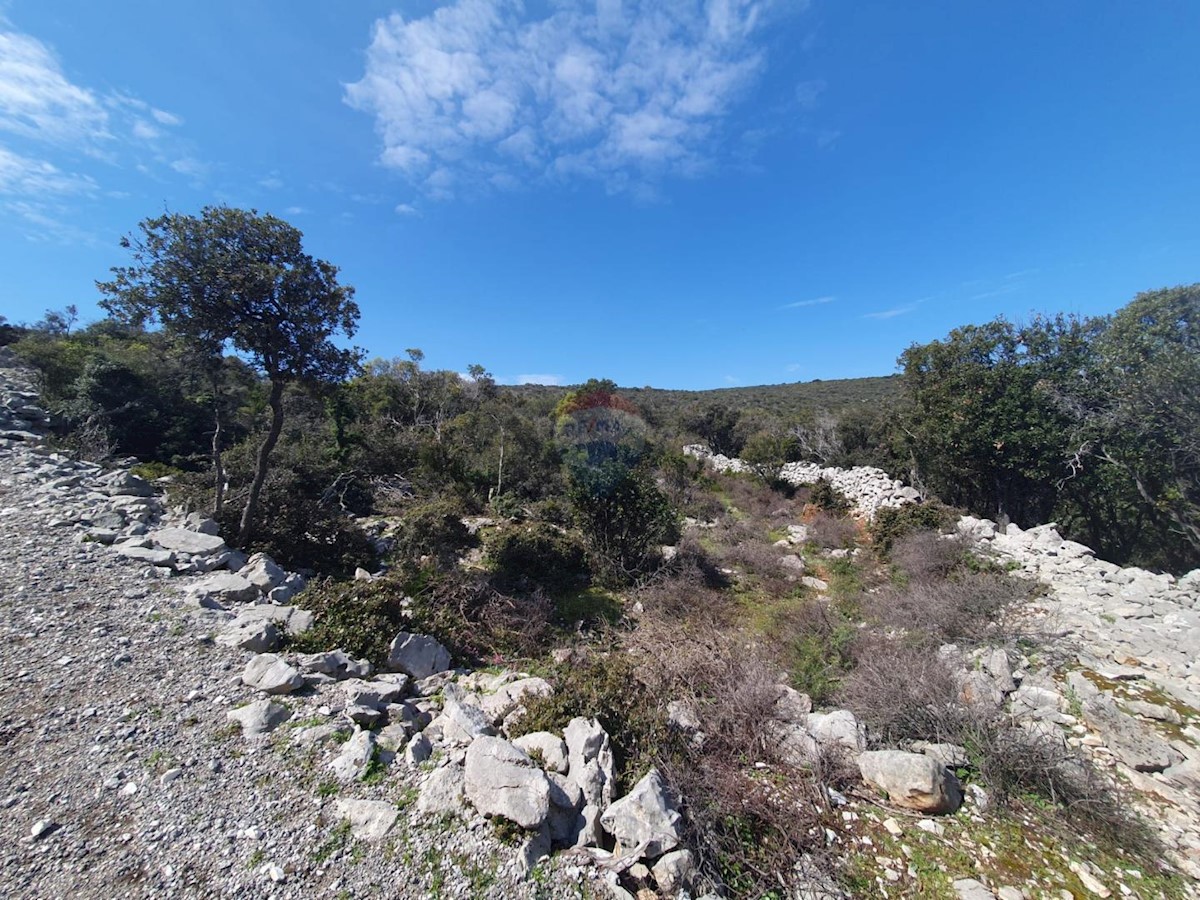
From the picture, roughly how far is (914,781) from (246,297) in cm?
1040

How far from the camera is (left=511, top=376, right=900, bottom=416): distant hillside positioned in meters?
43.5

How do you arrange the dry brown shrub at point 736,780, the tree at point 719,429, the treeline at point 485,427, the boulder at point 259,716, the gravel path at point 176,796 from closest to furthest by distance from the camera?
1. the gravel path at point 176,796
2. the dry brown shrub at point 736,780
3. the boulder at point 259,716
4. the treeline at point 485,427
5. the tree at point 719,429

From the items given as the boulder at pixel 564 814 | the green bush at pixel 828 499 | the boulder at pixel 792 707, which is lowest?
the boulder at pixel 792 707

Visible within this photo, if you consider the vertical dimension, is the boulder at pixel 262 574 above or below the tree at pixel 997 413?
below

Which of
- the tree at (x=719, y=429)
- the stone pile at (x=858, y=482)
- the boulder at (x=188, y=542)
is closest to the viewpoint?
the boulder at (x=188, y=542)

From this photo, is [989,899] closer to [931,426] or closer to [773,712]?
[773,712]

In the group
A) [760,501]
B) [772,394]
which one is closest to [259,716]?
[760,501]

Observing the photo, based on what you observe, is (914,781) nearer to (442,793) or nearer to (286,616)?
(442,793)

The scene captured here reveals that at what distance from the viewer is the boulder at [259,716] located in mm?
3581

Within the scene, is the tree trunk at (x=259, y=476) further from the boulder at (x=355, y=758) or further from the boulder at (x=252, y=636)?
the boulder at (x=355, y=758)

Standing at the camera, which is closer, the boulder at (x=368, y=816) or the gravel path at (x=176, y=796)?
the gravel path at (x=176, y=796)

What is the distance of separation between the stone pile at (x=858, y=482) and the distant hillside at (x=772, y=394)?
18.6m

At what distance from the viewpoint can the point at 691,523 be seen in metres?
14.2

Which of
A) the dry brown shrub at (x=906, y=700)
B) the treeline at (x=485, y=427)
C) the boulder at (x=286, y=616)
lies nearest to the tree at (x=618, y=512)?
the treeline at (x=485, y=427)
